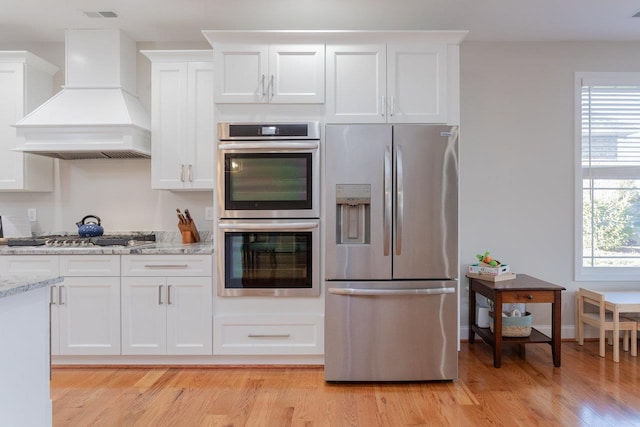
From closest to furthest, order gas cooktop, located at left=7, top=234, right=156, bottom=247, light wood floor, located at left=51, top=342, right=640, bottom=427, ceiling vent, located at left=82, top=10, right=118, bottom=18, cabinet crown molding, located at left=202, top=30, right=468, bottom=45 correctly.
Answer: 1. light wood floor, located at left=51, top=342, right=640, bottom=427
2. cabinet crown molding, located at left=202, top=30, right=468, bottom=45
3. ceiling vent, located at left=82, top=10, right=118, bottom=18
4. gas cooktop, located at left=7, top=234, right=156, bottom=247

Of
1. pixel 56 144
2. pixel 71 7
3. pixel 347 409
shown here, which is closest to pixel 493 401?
pixel 347 409

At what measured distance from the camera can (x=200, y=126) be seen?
10.4 feet

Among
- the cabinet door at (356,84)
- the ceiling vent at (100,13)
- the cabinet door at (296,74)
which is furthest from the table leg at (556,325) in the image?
the ceiling vent at (100,13)

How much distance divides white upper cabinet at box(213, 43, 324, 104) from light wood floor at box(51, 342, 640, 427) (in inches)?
77.3

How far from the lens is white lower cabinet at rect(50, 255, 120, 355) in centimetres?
289

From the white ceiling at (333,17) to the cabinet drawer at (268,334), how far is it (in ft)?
7.38

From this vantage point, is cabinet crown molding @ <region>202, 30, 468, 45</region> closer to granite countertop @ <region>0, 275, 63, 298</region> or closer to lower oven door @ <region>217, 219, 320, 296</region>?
lower oven door @ <region>217, 219, 320, 296</region>

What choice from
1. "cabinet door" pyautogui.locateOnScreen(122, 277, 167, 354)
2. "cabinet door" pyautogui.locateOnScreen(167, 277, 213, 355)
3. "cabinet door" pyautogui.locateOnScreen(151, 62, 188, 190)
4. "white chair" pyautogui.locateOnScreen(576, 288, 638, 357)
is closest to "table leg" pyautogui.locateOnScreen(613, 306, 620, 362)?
"white chair" pyautogui.locateOnScreen(576, 288, 638, 357)

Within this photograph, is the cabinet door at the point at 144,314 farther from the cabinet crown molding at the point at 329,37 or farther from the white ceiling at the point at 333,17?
the white ceiling at the point at 333,17

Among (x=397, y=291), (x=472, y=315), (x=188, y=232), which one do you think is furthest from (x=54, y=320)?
(x=472, y=315)

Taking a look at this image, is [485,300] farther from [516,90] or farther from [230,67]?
[230,67]

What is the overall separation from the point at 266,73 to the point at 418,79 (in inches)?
42.5

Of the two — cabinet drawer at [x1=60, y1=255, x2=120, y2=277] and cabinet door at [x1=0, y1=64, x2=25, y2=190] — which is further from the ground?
cabinet door at [x1=0, y1=64, x2=25, y2=190]

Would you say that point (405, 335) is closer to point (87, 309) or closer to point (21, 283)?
point (21, 283)
